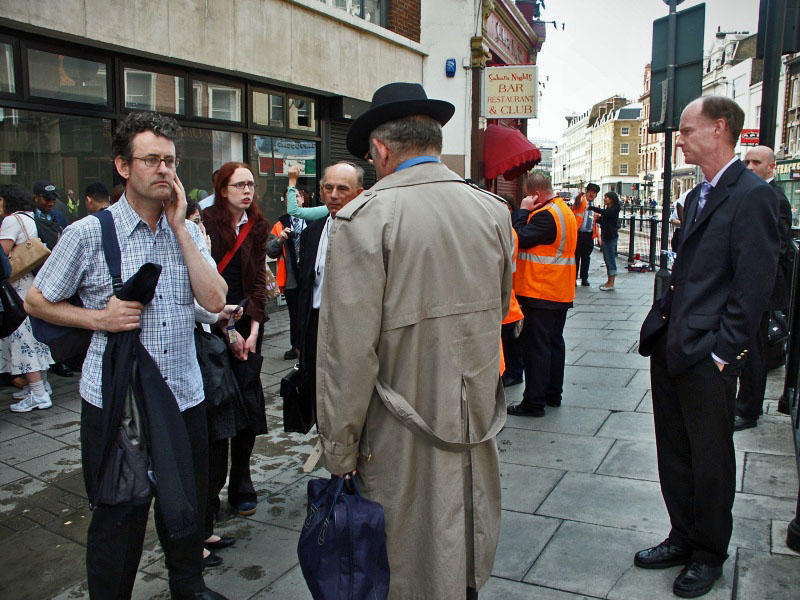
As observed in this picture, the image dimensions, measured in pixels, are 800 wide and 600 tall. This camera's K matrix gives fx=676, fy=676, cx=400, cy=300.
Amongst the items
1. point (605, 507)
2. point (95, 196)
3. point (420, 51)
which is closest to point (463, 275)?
point (605, 507)

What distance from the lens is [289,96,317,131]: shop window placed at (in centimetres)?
1087

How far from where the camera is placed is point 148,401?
2.42 metres

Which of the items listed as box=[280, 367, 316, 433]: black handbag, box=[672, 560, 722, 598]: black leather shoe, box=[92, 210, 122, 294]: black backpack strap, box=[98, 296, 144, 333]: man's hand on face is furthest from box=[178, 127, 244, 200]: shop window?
box=[672, 560, 722, 598]: black leather shoe

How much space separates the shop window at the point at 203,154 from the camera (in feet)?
29.8

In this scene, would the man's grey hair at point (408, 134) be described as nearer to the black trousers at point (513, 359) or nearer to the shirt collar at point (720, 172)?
the shirt collar at point (720, 172)

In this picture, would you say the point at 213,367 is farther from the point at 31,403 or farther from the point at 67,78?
the point at 67,78

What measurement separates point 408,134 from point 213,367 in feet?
4.82

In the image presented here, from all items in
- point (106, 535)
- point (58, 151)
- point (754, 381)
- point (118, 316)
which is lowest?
point (754, 381)

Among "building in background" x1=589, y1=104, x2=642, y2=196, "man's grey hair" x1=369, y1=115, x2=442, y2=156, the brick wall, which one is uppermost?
"building in background" x1=589, y1=104, x2=642, y2=196

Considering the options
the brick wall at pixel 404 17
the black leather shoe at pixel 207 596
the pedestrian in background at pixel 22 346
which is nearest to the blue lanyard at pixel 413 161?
the black leather shoe at pixel 207 596

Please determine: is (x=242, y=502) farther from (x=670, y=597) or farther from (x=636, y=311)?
(x=636, y=311)

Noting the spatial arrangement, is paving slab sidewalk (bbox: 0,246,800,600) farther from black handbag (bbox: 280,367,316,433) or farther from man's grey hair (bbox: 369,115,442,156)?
man's grey hair (bbox: 369,115,442,156)

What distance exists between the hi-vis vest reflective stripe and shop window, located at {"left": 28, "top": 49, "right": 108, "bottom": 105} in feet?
17.1

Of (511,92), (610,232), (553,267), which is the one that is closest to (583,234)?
(610,232)
